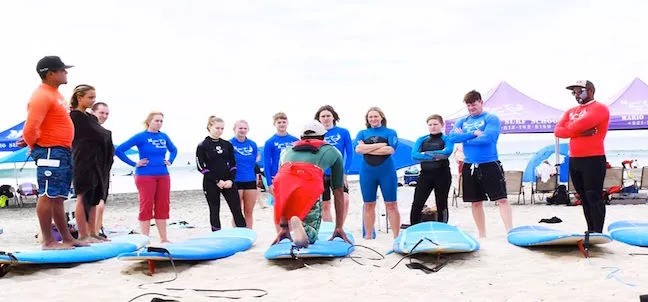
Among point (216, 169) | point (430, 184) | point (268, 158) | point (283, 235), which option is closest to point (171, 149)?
point (216, 169)

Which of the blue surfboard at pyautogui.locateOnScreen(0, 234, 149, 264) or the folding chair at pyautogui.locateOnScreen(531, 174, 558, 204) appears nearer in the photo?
the blue surfboard at pyautogui.locateOnScreen(0, 234, 149, 264)

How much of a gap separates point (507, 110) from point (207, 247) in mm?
9556

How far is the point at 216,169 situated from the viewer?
6.09m

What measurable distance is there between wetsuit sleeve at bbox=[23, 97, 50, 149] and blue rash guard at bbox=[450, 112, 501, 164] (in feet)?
12.6

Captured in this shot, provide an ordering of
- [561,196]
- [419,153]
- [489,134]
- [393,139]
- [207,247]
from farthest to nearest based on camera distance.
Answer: [561,196], [419,153], [393,139], [489,134], [207,247]

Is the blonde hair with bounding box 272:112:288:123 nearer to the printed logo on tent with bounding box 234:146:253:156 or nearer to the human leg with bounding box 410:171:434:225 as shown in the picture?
the printed logo on tent with bounding box 234:146:253:156

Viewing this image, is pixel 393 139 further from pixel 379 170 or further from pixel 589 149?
pixel 589 149

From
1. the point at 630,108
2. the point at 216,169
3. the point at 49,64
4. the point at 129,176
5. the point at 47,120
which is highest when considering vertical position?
the point at 49,64

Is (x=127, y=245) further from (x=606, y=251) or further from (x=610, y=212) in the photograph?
(x=610, y=212)

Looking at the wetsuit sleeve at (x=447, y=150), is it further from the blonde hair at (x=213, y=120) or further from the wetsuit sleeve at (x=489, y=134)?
the blonde hair at (x=213, y=120)

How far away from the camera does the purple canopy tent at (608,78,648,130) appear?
12109 mm

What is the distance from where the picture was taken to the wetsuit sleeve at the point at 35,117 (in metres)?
4.24

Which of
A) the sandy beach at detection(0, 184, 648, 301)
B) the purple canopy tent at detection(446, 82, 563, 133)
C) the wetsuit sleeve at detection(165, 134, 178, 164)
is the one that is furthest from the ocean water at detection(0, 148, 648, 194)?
the purple canopy tent at detection(446, 82, 563, 133)

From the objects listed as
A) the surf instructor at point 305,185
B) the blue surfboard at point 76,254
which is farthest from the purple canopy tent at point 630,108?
the blue surfboard at point 76,254
